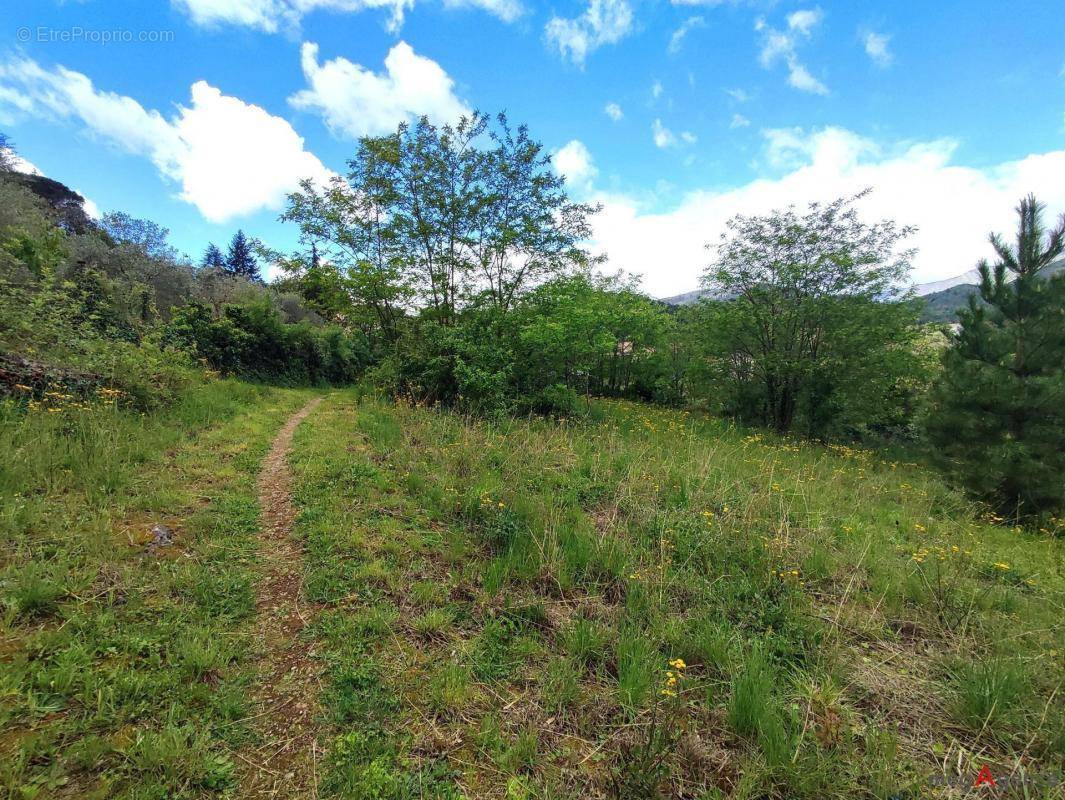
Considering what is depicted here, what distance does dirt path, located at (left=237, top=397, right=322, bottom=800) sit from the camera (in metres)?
1.83

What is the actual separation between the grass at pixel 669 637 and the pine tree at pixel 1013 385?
1.45 m

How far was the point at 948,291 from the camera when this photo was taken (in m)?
16.0

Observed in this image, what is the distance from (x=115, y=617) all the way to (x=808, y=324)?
1728cm

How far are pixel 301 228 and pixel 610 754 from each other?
47.9 ft

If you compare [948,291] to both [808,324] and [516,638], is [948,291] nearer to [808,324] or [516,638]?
[808,324]

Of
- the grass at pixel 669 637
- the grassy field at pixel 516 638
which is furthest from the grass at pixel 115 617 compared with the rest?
the grass at pixel 669 637

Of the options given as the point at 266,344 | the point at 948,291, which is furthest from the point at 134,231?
A: the point at 948,291

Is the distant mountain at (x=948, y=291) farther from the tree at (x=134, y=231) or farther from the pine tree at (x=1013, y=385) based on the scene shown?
the tree at (x=134, y=231)

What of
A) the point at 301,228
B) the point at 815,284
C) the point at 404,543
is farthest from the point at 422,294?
the point at 815,284

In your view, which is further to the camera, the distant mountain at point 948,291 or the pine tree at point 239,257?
the pine tree at point 239,257

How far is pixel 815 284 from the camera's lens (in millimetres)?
13430

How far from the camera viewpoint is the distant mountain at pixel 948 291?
24.8 feet

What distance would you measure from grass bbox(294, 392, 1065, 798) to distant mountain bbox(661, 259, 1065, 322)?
481cm

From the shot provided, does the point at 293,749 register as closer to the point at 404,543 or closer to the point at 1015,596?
the point at 404,543
